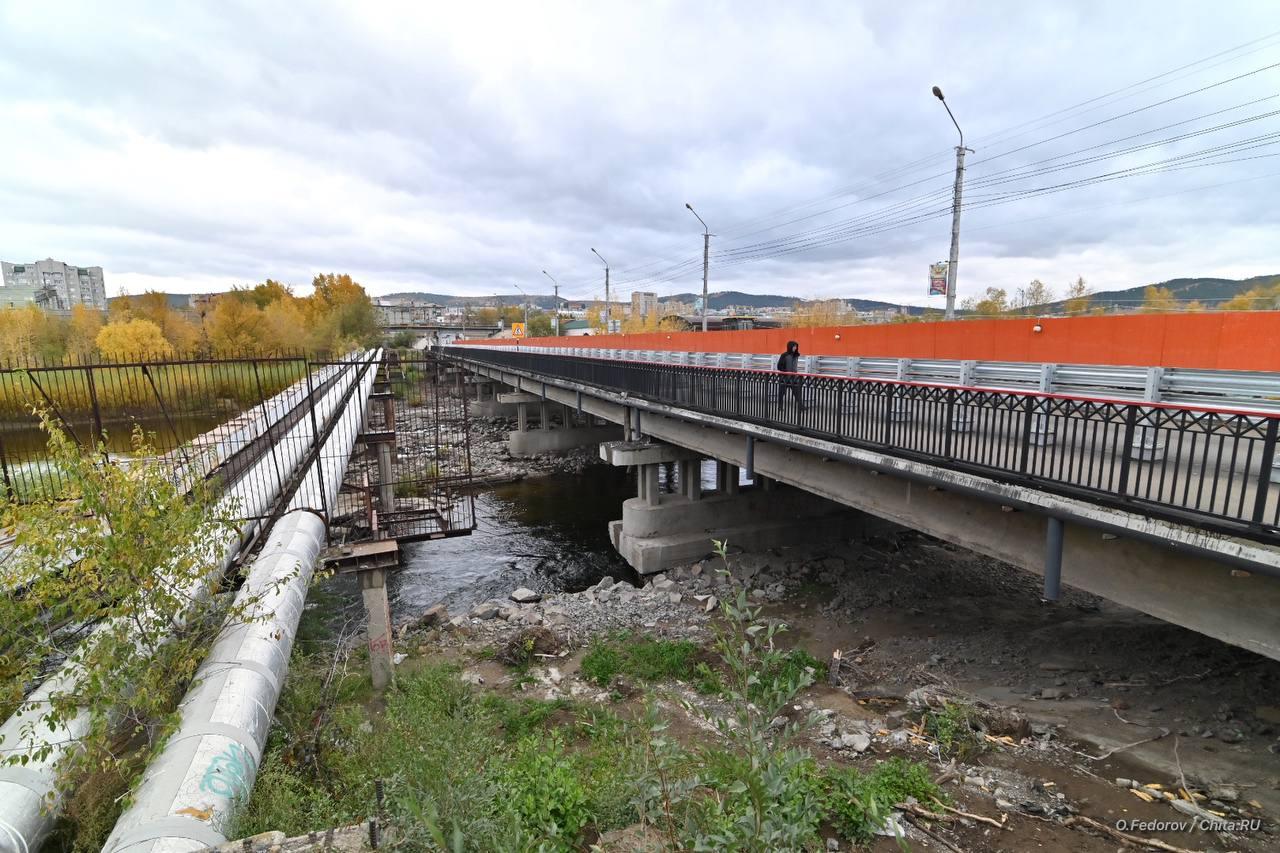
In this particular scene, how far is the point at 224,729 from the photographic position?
444cm

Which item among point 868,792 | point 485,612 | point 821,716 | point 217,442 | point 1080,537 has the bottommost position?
point 485,612

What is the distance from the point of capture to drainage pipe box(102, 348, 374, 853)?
3559 millimetres

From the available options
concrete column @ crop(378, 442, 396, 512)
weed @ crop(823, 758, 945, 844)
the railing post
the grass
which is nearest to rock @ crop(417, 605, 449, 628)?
the grass

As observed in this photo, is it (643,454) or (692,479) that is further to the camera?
(692,479)

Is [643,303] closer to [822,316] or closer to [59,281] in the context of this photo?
[822,316]

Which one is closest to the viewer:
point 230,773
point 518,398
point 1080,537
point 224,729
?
point 230,773

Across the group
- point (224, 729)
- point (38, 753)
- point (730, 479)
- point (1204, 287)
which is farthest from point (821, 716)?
point (1204, 287)

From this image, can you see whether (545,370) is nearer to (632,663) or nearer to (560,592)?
(560,592)

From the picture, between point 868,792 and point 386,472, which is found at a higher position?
point 868,792

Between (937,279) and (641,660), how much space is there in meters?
16.7

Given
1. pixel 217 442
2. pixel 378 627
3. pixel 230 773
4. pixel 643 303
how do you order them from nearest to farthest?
pixel 230 773, pixel 378 627, pixel 217 442, pixel 643 303

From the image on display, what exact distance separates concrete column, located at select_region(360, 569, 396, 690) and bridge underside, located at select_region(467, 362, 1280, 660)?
7.22 meters

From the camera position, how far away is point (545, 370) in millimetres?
27641

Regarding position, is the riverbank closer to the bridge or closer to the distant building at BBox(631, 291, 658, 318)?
the bridge
